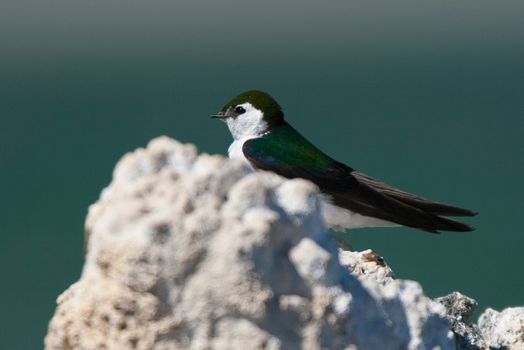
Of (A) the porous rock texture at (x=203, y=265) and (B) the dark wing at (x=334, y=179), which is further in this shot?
(B) the dark wing at (x=334, y=179)

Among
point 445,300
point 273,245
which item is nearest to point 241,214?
point 273,245

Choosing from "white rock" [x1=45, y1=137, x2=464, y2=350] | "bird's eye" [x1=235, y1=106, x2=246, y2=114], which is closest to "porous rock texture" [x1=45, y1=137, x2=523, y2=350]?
"white rock" [x1=45, y1=137, x2=464, y2=350]

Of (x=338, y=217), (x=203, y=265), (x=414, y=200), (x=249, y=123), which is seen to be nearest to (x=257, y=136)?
(x=249, y=123)

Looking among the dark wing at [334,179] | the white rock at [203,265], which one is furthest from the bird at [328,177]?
the white rock at [203,265]

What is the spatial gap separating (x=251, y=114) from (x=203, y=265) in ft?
11.0

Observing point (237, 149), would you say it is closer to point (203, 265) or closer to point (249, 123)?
point (249, 123)

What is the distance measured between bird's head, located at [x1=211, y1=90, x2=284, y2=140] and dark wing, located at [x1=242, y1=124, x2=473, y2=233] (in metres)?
0.06

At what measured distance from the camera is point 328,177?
472 cm

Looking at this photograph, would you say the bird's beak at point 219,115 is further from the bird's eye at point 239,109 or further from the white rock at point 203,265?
the white rock at point 203,265

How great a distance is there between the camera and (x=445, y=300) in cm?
246

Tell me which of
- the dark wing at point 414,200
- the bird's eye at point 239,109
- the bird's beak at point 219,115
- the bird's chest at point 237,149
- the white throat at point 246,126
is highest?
the bird's beak at point 219,115

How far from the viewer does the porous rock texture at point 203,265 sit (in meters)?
1.56

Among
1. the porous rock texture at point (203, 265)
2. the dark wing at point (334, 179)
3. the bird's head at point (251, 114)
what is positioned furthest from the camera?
the bird's head at point (251, 114)

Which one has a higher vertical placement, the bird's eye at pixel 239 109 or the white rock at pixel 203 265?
the bird's eye at pixel 239 109
